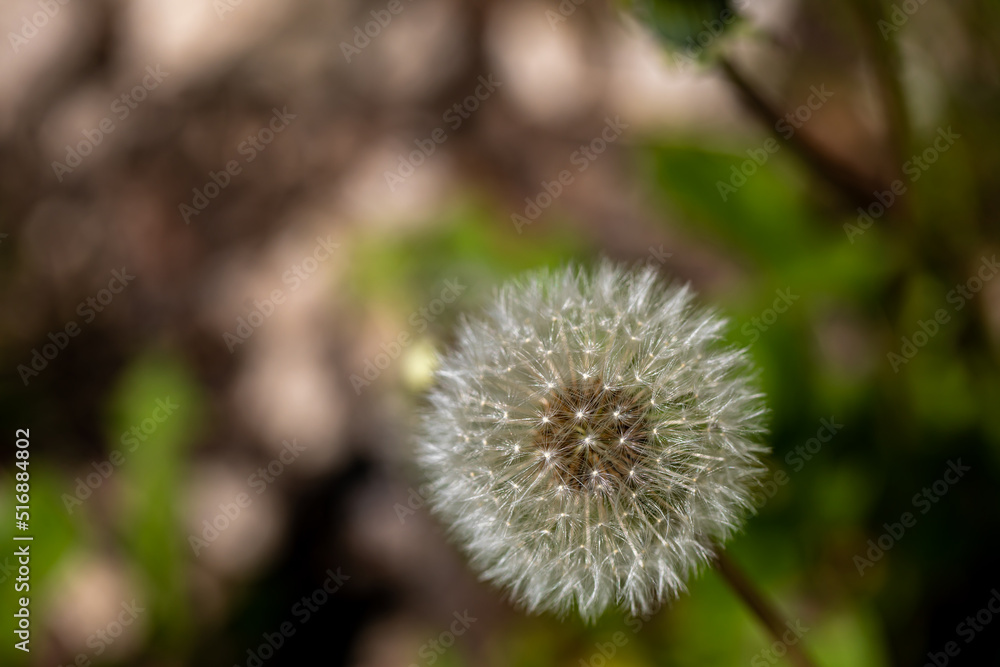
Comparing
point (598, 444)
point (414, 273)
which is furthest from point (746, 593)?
point (414, 273)

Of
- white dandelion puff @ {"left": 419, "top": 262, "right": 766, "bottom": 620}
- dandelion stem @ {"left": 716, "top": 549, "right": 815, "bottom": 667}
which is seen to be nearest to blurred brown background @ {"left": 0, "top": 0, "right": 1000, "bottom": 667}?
white dandelion puff @ {"left": 419, "top": 262, "right": 766, "bottom": 620}

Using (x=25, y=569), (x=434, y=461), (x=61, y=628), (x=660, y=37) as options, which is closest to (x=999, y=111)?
(x=660, y=37)

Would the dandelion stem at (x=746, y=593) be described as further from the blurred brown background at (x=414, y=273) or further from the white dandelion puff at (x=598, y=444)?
the blurred brown background at (x=414, y=273)

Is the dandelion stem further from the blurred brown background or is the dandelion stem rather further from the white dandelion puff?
the blurred brown background

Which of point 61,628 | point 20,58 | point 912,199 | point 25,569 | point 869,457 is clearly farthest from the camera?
point 20,58

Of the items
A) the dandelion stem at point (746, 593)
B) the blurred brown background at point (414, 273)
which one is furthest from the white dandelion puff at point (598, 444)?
the blurred brown background at point (414, 273)

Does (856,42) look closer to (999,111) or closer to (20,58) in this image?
(999,111)

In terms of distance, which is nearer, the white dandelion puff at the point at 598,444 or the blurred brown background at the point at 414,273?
the white dandelion puff at the point at 598,444

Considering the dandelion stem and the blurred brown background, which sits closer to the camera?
the dandelion stem
